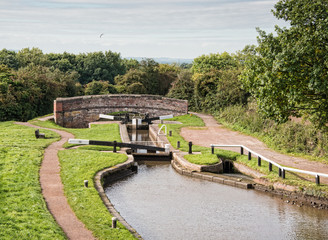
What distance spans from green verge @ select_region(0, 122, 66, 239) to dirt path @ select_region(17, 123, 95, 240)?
0.65 ft

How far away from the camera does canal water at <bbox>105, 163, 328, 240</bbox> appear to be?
12.4 meters

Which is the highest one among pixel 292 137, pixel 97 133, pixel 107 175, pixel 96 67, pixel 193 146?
pixel 96 67

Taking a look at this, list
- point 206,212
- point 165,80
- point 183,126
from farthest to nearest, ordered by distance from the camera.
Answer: point 165,80
point 183,126
point 206,212

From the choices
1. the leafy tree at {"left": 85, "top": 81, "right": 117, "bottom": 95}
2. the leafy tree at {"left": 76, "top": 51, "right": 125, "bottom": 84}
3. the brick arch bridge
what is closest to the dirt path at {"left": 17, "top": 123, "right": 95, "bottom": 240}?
the brick arch bridge

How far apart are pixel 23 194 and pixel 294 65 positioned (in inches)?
392

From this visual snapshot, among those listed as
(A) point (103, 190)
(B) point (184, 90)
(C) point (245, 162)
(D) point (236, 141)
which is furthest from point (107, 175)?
(B) point (184, 90)

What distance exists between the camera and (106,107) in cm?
3578

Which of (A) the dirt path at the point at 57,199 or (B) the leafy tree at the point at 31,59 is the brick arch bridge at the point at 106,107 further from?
(B) the leafy tree at the point at 31,59

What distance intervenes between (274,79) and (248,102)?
1665cm

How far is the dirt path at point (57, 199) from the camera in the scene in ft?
35.0

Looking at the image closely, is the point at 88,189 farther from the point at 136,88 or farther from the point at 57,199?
the point at 136,88

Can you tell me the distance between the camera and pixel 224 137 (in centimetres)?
2584

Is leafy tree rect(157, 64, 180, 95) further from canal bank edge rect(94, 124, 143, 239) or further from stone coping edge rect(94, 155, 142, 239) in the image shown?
stone coping edge rect(94, 155, 142, 239)

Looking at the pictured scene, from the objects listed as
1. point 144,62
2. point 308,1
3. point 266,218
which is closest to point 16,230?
point 266,218
